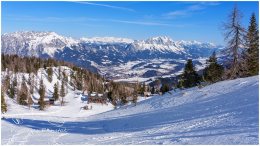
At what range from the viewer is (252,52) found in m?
63.7

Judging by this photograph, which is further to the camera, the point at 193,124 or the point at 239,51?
the point at 239,51

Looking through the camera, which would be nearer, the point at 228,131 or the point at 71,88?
the point at 228,131

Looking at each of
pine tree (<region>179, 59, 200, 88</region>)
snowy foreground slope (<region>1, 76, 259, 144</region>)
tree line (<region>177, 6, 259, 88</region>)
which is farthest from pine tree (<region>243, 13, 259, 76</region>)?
pine tree (<region>179, 59, 200, 88</region>)

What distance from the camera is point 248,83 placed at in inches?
1592

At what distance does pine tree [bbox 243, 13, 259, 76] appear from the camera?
61.1 metres

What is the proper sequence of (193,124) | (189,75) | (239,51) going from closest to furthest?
1. (193,124)
2. (239,51)
3. (189,75)

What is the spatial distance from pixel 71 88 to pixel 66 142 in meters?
169

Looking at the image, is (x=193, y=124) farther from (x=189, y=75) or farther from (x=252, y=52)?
(x=189, y=75)

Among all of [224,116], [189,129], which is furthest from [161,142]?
[224,116]

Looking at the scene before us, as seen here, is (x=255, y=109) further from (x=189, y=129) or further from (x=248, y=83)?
(x=248, y=83)

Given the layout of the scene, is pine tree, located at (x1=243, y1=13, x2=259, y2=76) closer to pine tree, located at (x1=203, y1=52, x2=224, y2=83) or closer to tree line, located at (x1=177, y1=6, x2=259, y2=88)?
tree line, located at (x1=177, y1=6, x2=259, y2=88)

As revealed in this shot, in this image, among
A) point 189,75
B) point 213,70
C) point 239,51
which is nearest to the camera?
point 239,51

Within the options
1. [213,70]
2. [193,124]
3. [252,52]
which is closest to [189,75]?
[213,70]

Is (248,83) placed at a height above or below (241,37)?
below
